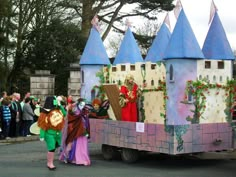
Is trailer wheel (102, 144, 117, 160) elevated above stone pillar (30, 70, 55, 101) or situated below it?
below

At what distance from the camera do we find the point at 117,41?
1774 inches

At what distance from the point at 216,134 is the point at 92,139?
3.53 m

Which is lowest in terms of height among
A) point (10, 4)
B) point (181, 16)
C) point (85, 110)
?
point (85, 110)

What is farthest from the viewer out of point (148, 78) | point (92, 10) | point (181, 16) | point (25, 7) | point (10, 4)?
point (92, 10)

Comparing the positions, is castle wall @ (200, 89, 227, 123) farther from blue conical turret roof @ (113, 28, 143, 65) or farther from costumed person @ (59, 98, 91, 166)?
blue conical turret roof @ (113, 28, 143, 65)

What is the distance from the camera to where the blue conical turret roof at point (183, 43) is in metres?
10.9

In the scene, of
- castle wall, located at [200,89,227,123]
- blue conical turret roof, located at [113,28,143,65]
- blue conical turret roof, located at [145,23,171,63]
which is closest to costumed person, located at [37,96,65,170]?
castle wall, located at [200,89,227,123]

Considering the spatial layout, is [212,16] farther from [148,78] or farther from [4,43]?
[4,43]

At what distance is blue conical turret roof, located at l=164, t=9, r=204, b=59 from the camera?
10930mm

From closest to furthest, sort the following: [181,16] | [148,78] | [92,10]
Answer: [181,16] < [148,78] < [92,10]

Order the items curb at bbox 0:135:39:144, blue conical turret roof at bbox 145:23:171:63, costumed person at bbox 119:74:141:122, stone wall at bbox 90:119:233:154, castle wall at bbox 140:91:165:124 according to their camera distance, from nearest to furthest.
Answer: stone wall at bbox 90:119:233:154
castle wall at bbox 140:91:165:124
costumed person at bbox 119:74:141:122
blue conical turret roof at bbox 145:23:171:63
curb at bbox 0:135:39:144

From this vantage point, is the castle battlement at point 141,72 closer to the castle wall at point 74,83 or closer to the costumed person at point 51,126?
the costumed person at point 51,126

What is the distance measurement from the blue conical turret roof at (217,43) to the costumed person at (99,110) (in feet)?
10.0

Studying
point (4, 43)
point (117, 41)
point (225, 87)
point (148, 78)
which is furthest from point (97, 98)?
point (117, 41)
